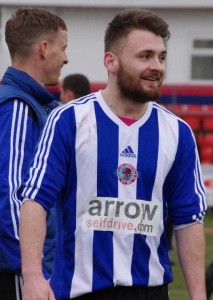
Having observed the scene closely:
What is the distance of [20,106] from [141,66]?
0.81m

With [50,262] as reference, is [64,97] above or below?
above

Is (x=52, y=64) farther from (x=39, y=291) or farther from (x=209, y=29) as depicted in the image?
(x=209, y=29)

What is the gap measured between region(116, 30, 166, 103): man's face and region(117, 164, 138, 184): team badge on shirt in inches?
11.0

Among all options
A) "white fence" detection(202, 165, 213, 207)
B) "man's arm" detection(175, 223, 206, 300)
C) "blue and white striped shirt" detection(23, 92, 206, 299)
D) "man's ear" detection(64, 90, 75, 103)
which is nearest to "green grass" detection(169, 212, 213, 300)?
"white fence" detection(202, 165, 213, 207)

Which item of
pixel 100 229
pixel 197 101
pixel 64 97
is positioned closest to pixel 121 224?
pixel 100 229

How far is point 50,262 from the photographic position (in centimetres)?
591

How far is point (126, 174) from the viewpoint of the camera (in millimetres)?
5203

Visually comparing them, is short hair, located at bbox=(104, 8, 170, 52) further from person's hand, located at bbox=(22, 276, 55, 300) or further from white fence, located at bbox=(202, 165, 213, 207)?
white fence, located at bbox=(202, 165, 213, 207)

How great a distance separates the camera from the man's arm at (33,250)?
4898 mm

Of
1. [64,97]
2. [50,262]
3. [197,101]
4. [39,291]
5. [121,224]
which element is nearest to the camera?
[39,291]

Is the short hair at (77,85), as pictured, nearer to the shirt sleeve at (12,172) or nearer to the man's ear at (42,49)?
the man's ear at (42,49)

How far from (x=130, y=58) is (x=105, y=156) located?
1.38 feet

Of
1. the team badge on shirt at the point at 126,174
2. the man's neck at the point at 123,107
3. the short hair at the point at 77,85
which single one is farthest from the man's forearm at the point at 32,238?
the short hair at the point at 77,85

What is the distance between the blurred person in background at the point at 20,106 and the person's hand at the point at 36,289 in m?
0.76
